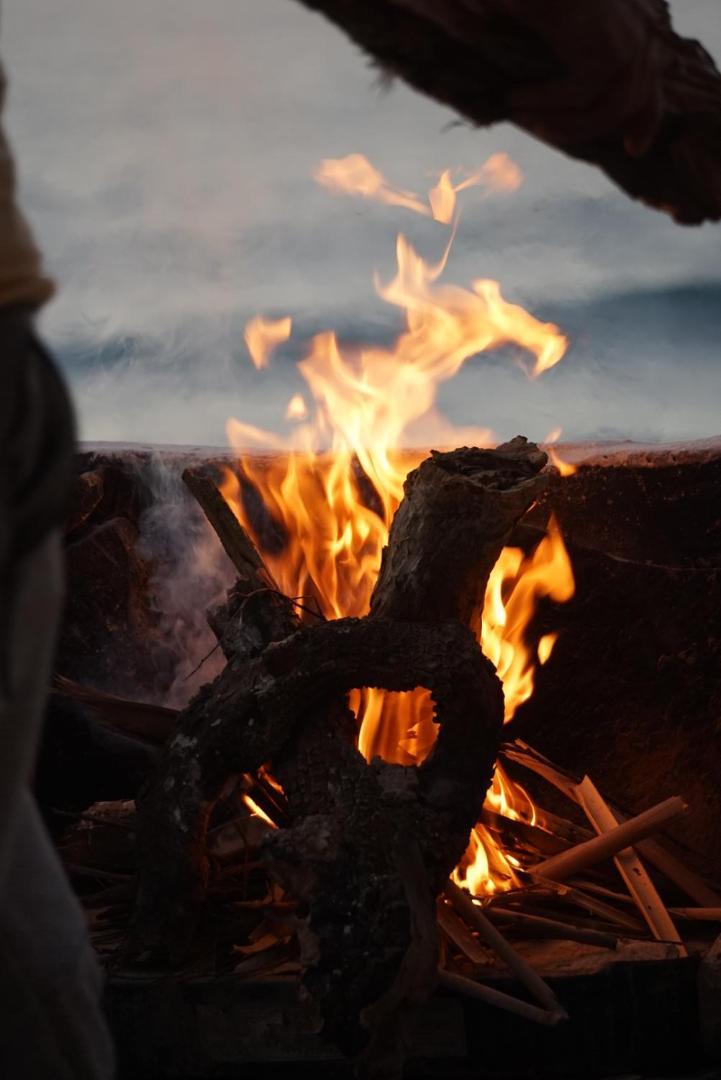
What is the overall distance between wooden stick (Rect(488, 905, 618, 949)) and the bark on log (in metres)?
1.38

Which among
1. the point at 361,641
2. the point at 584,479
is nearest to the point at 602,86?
the point at 361,641

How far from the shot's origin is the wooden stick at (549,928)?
2238 millimetres

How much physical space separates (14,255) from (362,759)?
1407 mm

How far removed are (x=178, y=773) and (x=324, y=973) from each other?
486 millimetres

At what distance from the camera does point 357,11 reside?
1106 millimetres

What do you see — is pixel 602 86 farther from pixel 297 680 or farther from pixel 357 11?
pixel 297 680

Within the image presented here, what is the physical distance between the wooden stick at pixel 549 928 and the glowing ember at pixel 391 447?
0.30 metres

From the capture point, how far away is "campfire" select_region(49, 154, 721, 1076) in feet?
6.48

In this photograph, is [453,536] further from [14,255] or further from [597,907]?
[14,255]

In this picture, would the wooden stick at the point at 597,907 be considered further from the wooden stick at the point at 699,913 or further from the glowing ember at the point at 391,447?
the glowing ember at the point at 391,447

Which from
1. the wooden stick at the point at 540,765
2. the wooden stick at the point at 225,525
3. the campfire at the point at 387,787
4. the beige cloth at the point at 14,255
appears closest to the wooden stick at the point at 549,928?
the campfire at the point at 387,787

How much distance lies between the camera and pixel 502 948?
6.97ft

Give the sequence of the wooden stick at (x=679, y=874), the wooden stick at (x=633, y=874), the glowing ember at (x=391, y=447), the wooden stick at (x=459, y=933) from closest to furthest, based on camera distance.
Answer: the wooden stick at (x=459, y=933) < the wooden stick at (x=633, y=874) < the wooden stick at (x=679, y=874) < the glowing ember at (x=391, y=447)

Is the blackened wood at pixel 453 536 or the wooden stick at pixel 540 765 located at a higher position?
the blackened wood at pixel 453 536
